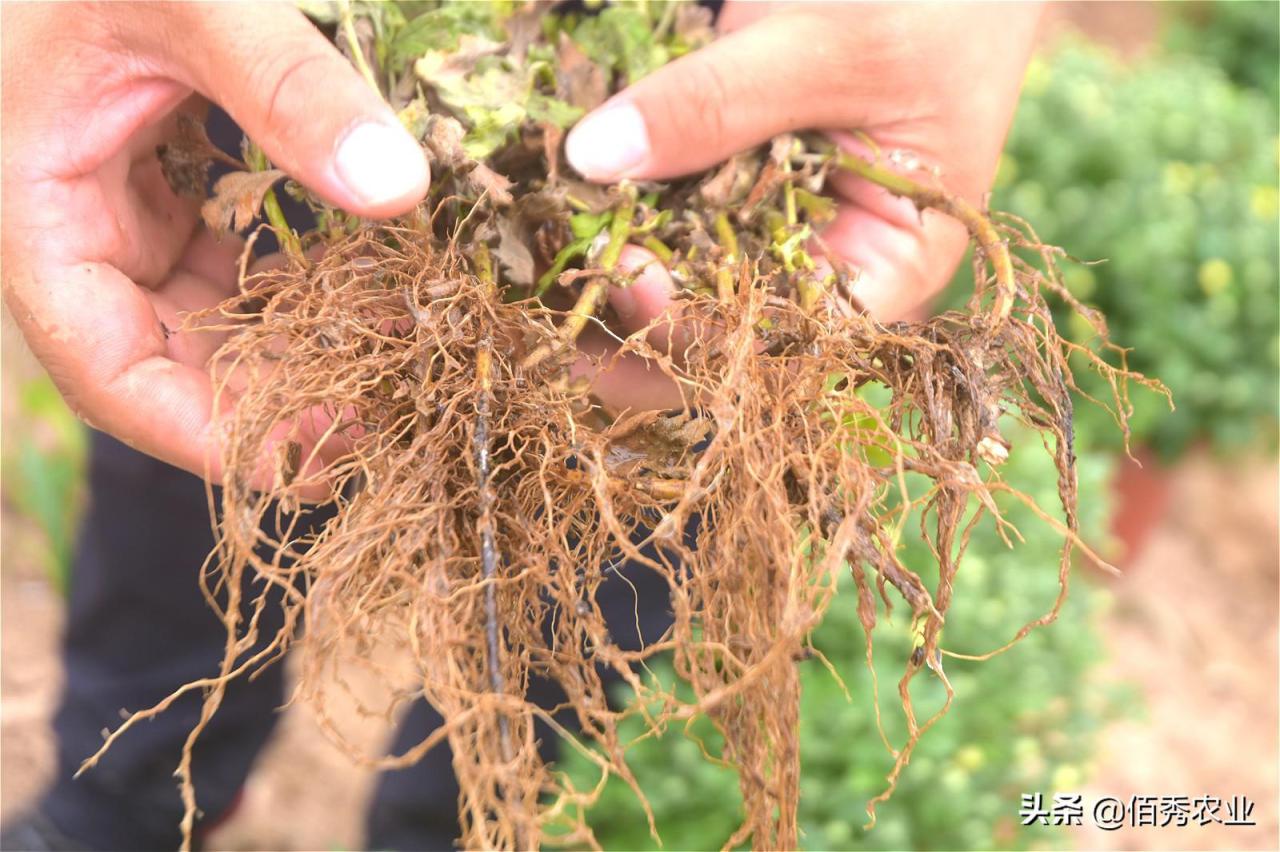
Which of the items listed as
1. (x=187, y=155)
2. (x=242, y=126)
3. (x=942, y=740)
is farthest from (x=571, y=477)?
(x=942, y=740)

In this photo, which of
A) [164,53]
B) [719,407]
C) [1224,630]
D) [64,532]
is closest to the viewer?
[719,407]

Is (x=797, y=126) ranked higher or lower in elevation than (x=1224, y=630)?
higher

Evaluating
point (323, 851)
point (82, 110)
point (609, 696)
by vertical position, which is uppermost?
point (82, 110)

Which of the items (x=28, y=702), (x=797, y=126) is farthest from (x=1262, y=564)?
(x=28, y=702)

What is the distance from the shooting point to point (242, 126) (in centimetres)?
99

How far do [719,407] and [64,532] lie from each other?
5.95 feet

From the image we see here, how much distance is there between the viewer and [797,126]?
1188 mm

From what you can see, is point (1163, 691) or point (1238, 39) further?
point (1238, 39)

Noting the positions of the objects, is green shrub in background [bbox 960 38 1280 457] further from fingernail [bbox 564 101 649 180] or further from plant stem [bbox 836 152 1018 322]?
fingernail [bbox 564 101 649 180]

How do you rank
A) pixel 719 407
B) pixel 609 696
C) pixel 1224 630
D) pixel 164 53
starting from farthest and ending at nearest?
pixel 1224 630
pixel 609 696
pixel 164 53
pixel 719 407

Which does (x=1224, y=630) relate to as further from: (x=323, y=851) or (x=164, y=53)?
(x=164, y=53)

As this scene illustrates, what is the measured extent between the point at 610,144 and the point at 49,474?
1.61m

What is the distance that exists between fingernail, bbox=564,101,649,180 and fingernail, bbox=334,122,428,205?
8.7 inches

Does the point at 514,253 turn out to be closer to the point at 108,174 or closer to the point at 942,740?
the point at 108,174
